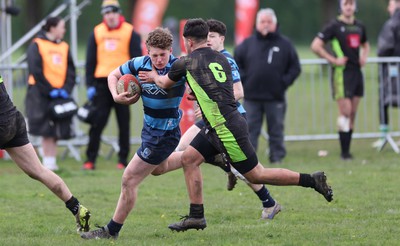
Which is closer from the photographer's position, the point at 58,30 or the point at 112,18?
the point at 58,30

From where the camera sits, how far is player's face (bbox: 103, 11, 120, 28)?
13367mm

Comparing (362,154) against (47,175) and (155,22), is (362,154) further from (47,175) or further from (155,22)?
(155,22)

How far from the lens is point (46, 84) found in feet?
43.2

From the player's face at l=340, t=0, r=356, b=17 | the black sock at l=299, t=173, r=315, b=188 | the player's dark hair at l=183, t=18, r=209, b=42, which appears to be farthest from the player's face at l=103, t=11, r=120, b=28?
the black sock at l=299, t=173, r=315, b=188

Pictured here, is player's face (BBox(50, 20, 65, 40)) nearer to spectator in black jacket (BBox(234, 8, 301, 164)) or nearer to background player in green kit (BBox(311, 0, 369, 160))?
spectator in black jacket (BBox(234, 8, 301, 164))

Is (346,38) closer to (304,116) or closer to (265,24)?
(265,24)

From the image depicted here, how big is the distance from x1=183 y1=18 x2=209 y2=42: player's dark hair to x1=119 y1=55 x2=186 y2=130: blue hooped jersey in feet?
1.14

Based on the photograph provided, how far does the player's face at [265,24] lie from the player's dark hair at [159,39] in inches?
238

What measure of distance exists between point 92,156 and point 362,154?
425 centimetres

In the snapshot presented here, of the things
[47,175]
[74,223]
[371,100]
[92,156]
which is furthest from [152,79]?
[371,100]

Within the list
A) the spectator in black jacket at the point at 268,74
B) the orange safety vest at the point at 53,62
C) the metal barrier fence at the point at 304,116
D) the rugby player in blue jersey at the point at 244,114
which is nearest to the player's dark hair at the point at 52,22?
the orange safety vest at the point at 53,62

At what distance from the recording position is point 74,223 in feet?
29.1

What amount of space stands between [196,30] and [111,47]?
593 centimetres

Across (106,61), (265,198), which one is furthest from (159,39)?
(106,61)
